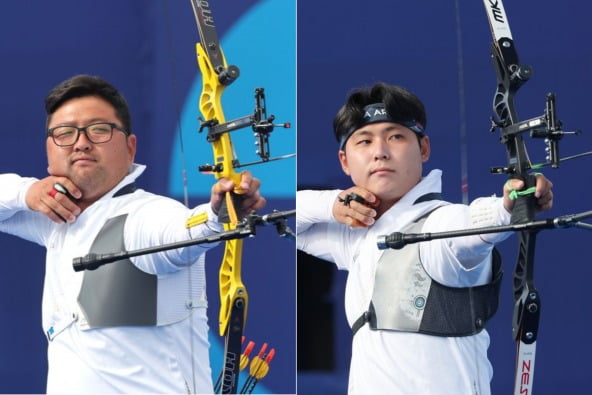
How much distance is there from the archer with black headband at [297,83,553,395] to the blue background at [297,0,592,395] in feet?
0.15

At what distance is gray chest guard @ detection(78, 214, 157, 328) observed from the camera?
3605mm

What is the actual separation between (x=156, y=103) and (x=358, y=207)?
756mm

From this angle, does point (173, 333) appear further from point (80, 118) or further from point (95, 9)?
point (95, 9)

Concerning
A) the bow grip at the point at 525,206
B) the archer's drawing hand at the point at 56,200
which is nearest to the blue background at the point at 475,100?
the bow grip at the point at 525,206

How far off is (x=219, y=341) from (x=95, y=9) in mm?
1130

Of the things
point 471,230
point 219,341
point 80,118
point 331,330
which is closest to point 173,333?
point 219,341

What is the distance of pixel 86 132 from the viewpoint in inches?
146

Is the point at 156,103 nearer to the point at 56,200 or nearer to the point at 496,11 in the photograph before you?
the point at 56,200

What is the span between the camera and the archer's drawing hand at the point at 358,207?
353 centimetres

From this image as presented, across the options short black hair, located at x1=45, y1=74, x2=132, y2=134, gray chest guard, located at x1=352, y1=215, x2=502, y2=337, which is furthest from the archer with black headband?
short black hair, located at x1=45, y1=74, x2=132, y2=134

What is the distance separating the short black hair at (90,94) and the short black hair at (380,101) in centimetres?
67

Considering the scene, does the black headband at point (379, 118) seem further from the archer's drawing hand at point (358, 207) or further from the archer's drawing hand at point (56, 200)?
the archer's drawing hand at point (56, 200)

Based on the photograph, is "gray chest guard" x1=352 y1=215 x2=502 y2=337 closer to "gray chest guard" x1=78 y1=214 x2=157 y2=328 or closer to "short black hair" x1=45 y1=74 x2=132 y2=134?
"gray chest guard" x1=78 y1=214 x2=157 y2=328

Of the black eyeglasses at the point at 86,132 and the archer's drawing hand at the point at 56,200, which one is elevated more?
the black eyeglasses at the point at 86,132
